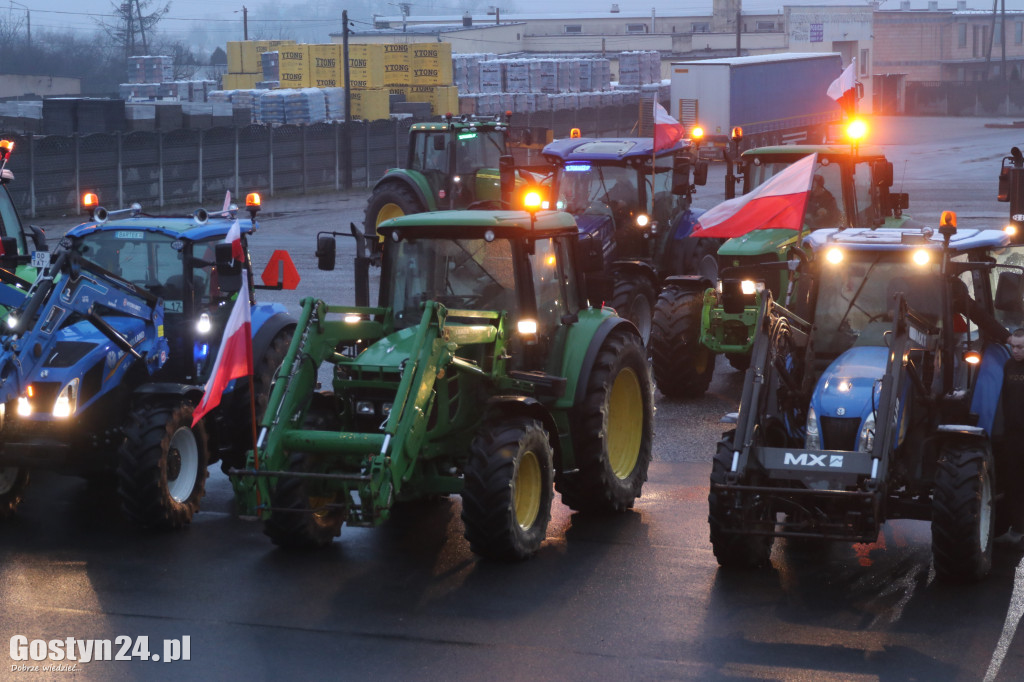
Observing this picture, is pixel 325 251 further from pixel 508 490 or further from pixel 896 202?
pixel 896 202

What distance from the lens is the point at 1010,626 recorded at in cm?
784

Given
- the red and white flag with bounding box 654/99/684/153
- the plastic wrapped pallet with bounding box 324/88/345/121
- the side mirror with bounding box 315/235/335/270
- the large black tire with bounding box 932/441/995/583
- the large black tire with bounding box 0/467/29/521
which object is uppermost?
the plastic wrapped pallet with bounding box 324/88/345/121

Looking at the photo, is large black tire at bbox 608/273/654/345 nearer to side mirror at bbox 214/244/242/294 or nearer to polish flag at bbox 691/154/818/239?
polish flag at bbox 691/154/818/239

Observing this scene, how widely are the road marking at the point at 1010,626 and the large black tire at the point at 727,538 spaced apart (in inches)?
58.3

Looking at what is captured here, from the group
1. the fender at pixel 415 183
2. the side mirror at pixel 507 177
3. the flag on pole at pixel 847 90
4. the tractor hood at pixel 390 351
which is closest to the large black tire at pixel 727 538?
the tractor hood at pixel 390 351

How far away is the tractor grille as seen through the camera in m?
8.64

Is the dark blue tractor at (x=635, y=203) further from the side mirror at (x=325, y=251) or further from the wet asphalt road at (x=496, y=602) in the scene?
the side mirror at (x=325, y=251)

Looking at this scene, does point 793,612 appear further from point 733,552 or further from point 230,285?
point 230,285

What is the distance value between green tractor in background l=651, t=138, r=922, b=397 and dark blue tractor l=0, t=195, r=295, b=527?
520cm

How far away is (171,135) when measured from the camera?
35.0m

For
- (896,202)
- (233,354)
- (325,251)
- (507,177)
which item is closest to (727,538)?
(233,354)

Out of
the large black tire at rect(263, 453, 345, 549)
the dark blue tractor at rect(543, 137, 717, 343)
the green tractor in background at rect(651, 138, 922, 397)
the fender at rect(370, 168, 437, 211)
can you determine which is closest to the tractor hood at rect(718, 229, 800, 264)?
the green tractor in background at rect(651, 138, 922, 397)

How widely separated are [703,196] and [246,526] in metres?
28.8

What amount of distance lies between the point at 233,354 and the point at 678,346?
6.47 m
